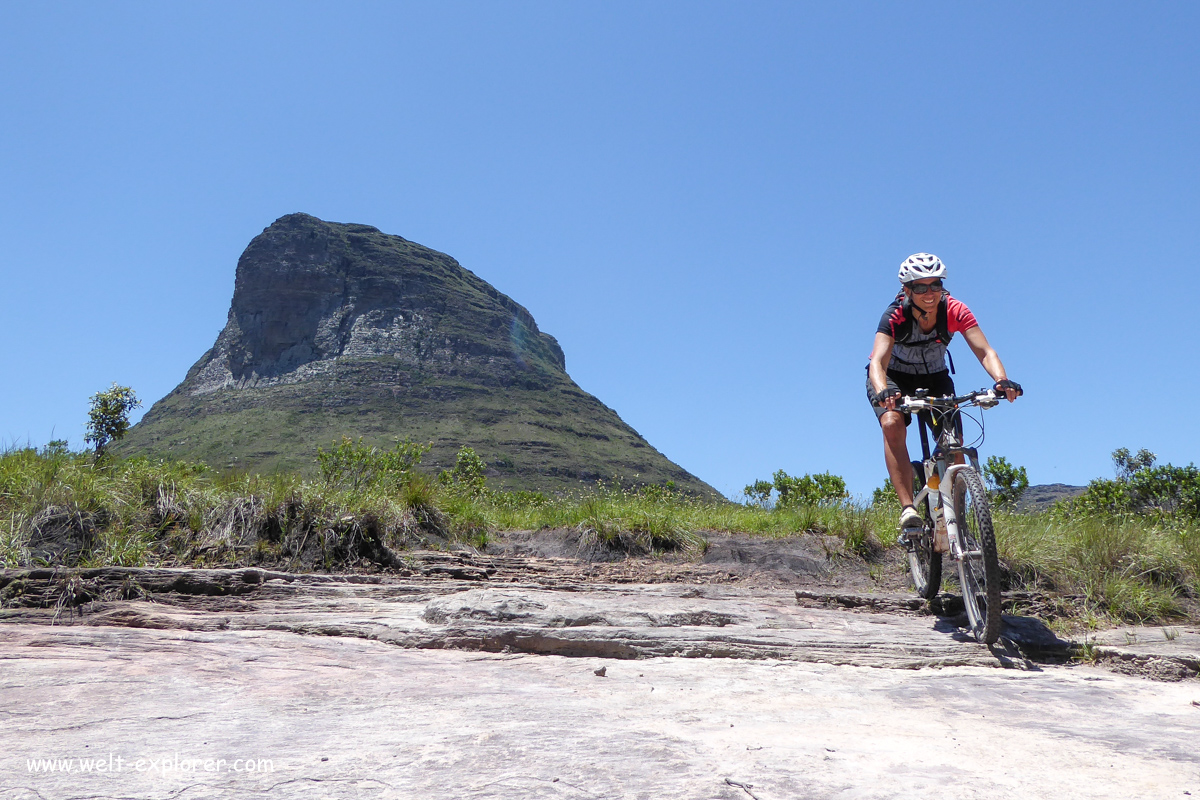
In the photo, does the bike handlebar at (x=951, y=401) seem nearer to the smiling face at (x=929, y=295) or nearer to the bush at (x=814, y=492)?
the smiling face at (x=929, y=295)

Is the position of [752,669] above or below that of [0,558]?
below

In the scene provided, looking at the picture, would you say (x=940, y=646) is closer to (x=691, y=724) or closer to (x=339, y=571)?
(x=691, y=724)

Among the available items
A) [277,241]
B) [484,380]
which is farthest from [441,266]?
[484,380]

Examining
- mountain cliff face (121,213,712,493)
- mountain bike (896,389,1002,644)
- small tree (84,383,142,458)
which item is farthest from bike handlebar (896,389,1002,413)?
mountain cliff face (121,213,712,493)

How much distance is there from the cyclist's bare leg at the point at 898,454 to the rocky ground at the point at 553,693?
826 millimetres

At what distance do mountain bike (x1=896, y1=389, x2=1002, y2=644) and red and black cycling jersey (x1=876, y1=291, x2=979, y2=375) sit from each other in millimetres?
348

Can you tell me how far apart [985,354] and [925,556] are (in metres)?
1.49

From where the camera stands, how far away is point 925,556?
5.10 m

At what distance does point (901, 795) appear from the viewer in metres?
1.83

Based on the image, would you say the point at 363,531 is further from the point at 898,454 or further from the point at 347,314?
the point at 347,314

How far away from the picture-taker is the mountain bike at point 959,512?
3.94 m

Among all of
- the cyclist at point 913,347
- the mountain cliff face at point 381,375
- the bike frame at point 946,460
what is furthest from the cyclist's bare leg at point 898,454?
the mountain cliff face at point 381,375

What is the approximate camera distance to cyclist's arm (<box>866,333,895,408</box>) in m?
4.75

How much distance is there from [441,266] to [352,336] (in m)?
35.7
